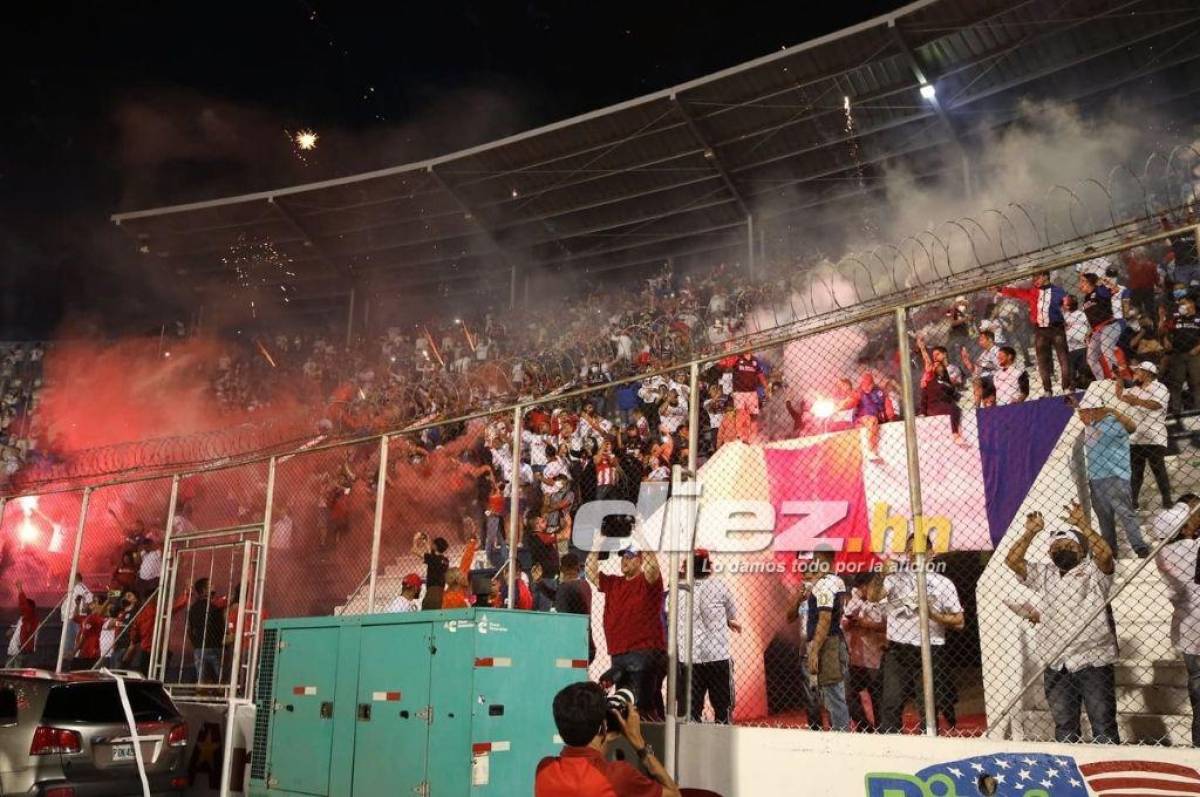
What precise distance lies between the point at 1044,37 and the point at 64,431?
79.9 feet

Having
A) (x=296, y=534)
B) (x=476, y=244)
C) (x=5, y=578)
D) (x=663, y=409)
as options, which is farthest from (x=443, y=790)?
(x=476, y=244)

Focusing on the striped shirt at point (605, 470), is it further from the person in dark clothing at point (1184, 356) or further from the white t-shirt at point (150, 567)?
the white t-shirt at point (150, 567)

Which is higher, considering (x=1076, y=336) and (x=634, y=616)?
(x=1076, y=336)

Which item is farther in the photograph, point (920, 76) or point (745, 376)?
point (920, 76)

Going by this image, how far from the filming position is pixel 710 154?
746 inches

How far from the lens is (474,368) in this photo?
2012 centimetres

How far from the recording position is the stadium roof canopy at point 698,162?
15.8 meters

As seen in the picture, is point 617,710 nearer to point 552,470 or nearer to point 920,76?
point 552,470

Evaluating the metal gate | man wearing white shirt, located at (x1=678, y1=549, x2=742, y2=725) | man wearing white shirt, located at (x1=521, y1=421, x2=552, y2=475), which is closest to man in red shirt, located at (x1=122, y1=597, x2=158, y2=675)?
the metal gate

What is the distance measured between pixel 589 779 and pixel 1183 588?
15.9ft

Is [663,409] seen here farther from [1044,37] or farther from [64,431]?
[64,431]

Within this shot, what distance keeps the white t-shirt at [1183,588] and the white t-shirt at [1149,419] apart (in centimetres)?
180

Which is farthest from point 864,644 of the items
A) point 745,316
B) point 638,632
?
point 745,316

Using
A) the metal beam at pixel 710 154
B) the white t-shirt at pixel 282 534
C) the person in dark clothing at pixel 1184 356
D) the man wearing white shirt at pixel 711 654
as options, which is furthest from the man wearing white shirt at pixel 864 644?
the metal beam at pixel 710 154
